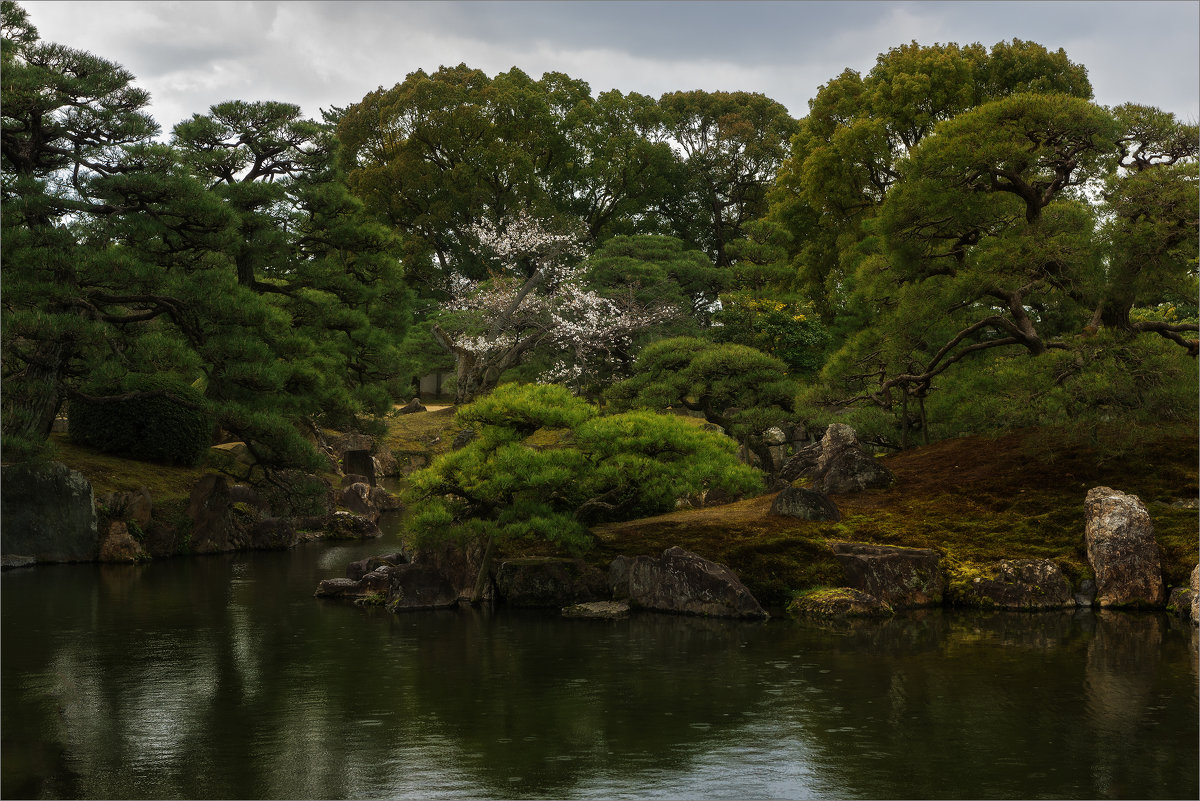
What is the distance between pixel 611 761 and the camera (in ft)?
28.5

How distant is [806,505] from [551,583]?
4.44m

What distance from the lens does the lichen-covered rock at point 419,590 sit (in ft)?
54.5

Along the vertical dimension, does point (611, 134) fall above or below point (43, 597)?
above

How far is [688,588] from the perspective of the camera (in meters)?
15.9

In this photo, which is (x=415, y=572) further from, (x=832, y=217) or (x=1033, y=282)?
(x=832, y=217)

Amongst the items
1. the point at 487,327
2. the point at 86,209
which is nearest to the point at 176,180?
the point at 86,209

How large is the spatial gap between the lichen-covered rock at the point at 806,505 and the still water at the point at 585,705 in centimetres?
288

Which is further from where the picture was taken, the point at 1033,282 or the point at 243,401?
the point at 243,401

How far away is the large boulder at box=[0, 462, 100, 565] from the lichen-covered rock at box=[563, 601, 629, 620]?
10944mm

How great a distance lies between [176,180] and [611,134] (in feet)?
117

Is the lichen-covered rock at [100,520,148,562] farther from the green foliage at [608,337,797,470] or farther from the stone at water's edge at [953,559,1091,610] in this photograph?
the stone at water's edge at [953,559,1091,610]

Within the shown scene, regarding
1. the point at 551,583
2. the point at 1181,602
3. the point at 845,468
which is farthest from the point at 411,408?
the point at 1181,602

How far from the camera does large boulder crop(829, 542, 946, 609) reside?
15.8 m

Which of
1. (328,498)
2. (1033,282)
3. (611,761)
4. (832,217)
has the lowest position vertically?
(611,761)
